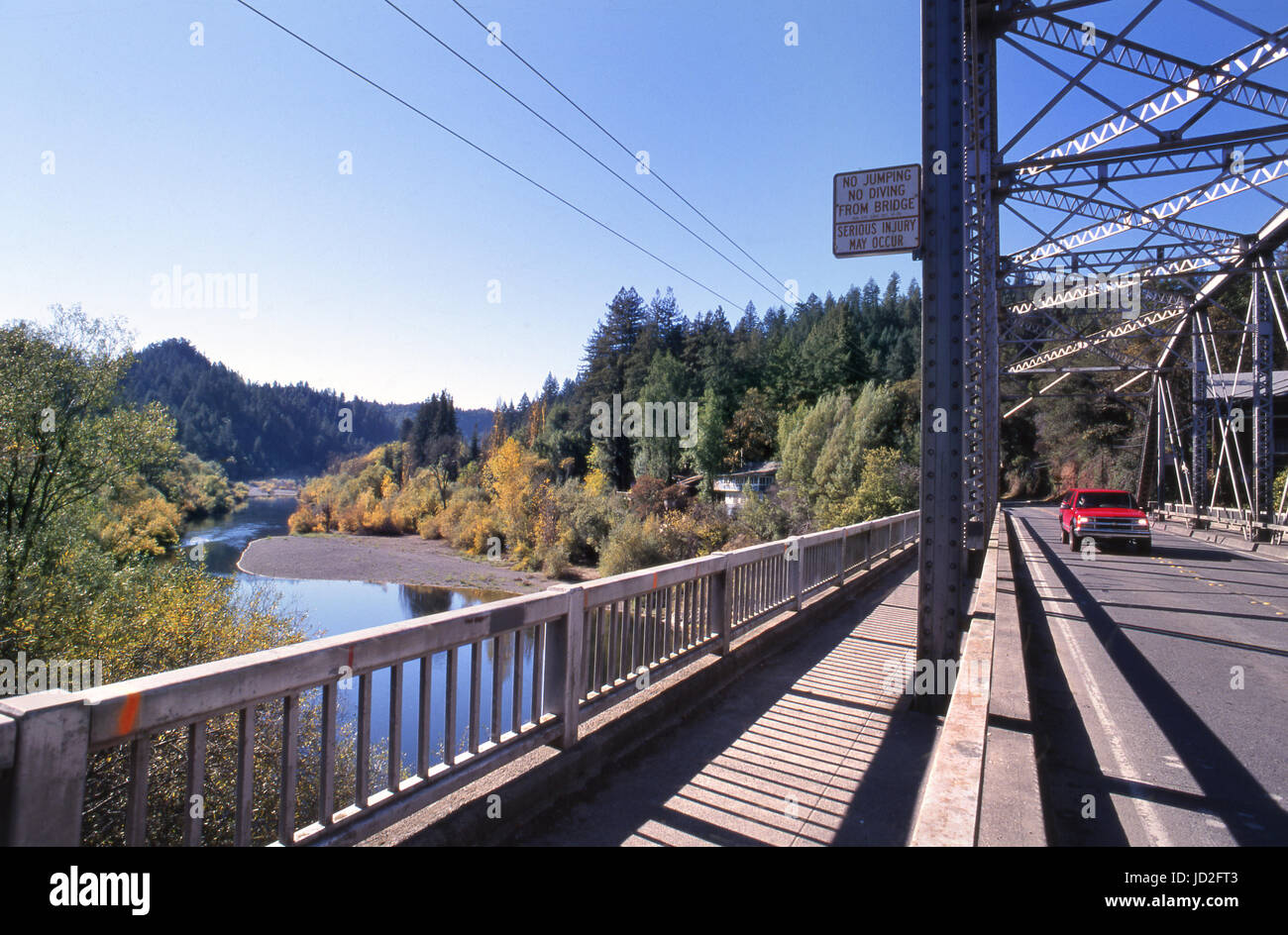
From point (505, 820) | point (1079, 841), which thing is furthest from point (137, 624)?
point (1079, 841)

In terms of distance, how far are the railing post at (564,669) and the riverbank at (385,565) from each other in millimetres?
50695

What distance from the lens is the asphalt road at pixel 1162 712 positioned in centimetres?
442

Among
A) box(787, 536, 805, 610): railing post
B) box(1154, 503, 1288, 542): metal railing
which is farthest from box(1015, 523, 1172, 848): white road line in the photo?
box(1154, 503, 1288, 542): metal railing

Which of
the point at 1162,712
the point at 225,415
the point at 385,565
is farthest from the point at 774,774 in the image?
the point at 225,415

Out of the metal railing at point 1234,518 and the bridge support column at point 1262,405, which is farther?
the bridge support column at point 1262,405

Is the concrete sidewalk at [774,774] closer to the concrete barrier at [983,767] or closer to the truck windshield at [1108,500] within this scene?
the concrete barrier at [983,767]

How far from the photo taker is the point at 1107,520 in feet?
72.5

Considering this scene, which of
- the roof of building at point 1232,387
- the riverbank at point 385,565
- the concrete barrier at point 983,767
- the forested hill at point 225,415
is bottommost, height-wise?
the riverbank at point 385,565

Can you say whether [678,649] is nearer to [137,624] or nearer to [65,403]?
[137,624]

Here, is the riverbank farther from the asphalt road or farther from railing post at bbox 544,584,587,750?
railing post at bbox 544,584,587,750

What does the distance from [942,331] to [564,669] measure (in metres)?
3.97

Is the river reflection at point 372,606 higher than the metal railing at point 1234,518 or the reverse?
the reverse

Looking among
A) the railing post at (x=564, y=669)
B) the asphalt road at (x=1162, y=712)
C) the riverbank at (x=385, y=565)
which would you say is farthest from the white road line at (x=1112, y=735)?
the riverbank at (x=385, y=565)

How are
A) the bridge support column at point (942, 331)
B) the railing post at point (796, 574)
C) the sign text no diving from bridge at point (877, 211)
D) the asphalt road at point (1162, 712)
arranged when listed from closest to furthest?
the asphalt road at point (1162, 712)
the bridge support column at point (942, 331)
the sign text no diving from bridge at point (877, 211)
the railing post at point (796, 574)
